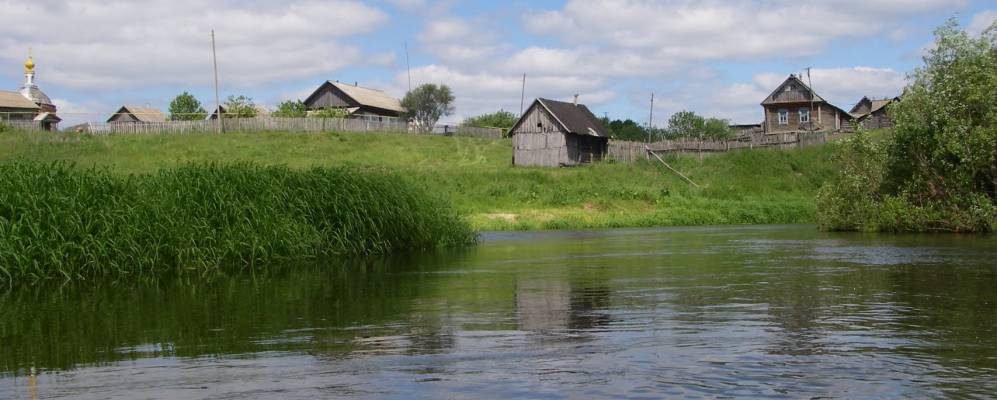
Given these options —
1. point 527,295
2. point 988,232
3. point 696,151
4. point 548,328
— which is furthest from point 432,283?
point 696,151

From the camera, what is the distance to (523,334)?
984 cm

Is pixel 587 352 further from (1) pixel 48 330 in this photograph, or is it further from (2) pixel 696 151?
(2) pixel 696 151

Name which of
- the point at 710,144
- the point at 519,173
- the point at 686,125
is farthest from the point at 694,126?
the point at 519,173

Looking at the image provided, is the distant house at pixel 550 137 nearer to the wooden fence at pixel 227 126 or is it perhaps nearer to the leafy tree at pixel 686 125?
the wooden fence at pixel 227 126

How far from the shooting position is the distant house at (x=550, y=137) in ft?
203

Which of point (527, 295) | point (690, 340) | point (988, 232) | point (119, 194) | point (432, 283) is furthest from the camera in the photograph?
point (988, 232)

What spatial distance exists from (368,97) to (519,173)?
47.5 meters

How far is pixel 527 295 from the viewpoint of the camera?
45.9 ft

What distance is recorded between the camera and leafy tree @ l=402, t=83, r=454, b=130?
343ft

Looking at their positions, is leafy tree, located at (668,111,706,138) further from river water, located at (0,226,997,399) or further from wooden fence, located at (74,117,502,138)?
river water, located at (0,226,997,399)

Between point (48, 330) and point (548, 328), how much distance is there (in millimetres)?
6006

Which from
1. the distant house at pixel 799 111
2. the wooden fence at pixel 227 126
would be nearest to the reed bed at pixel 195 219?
the wooden fence at pixel 227 126

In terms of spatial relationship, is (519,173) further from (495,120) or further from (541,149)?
(495,120)

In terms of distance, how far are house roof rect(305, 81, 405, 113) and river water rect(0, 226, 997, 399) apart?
74.2 meters
